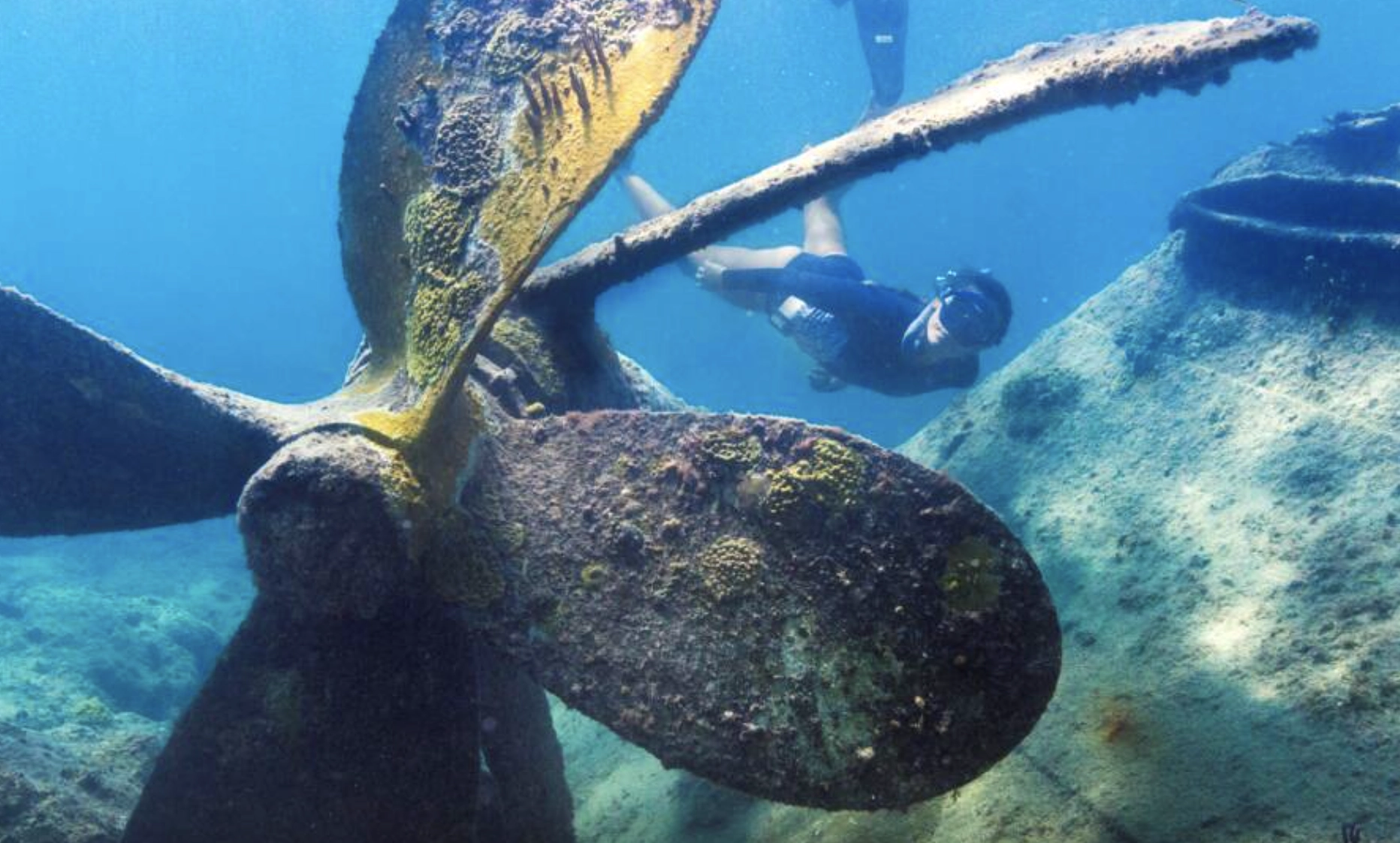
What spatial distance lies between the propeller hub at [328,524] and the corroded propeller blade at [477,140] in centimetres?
54

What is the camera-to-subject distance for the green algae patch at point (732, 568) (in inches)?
129

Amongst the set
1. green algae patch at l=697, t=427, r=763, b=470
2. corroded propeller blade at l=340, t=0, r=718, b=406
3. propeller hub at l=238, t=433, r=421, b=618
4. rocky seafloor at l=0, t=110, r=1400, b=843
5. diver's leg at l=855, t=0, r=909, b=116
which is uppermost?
diver's leg at l=855, t=0, r=909, b=116

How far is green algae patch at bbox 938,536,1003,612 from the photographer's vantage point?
2848mm

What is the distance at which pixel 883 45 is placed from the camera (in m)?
14.7

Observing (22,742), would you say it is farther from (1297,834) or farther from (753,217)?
(1297,834)

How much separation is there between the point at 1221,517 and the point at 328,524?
5.29 metres

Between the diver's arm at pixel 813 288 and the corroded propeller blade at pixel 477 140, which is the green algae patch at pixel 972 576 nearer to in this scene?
the corroded propeller blade at pixel 477 140

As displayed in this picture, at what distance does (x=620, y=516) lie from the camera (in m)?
3.67

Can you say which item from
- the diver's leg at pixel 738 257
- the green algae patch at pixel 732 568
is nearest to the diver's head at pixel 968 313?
the diver's leg at pixel 738 257

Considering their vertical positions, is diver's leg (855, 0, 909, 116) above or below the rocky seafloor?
above

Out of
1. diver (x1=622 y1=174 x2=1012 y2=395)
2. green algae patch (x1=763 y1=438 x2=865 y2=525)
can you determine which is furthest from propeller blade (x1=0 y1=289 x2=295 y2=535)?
diver (x1=622 y1=174 x2=1012 y2=395)

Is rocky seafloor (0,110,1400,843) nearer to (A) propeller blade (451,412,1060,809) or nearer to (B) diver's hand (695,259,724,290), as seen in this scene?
(A) propeller blade (451,412,1060,809)

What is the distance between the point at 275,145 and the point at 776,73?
249 feet

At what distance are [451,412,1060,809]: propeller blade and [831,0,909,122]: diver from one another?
37.6 ft
